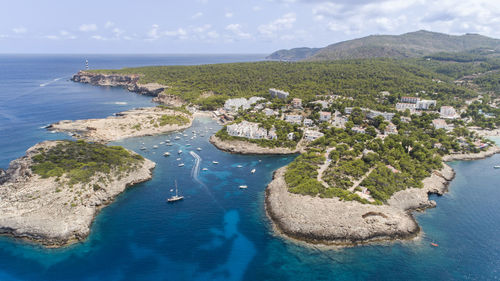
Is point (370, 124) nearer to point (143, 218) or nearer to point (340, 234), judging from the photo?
point (340, 234)

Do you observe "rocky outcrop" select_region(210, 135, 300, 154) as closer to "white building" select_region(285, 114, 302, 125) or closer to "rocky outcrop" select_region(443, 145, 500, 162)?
"white building" select_region(285, 114, 302, 125)

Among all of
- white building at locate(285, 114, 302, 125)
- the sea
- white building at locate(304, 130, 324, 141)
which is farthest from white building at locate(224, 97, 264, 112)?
the sea

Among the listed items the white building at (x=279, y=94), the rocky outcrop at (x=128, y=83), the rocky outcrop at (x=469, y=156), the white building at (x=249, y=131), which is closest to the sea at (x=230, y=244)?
the rocky outcrop at (x=469, y=156)

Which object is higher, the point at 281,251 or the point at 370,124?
the point at 370,124

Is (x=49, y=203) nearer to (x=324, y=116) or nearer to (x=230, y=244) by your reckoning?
(x=230, y=244)

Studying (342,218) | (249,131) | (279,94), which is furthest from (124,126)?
(342,218)

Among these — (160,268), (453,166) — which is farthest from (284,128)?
(160,268)
